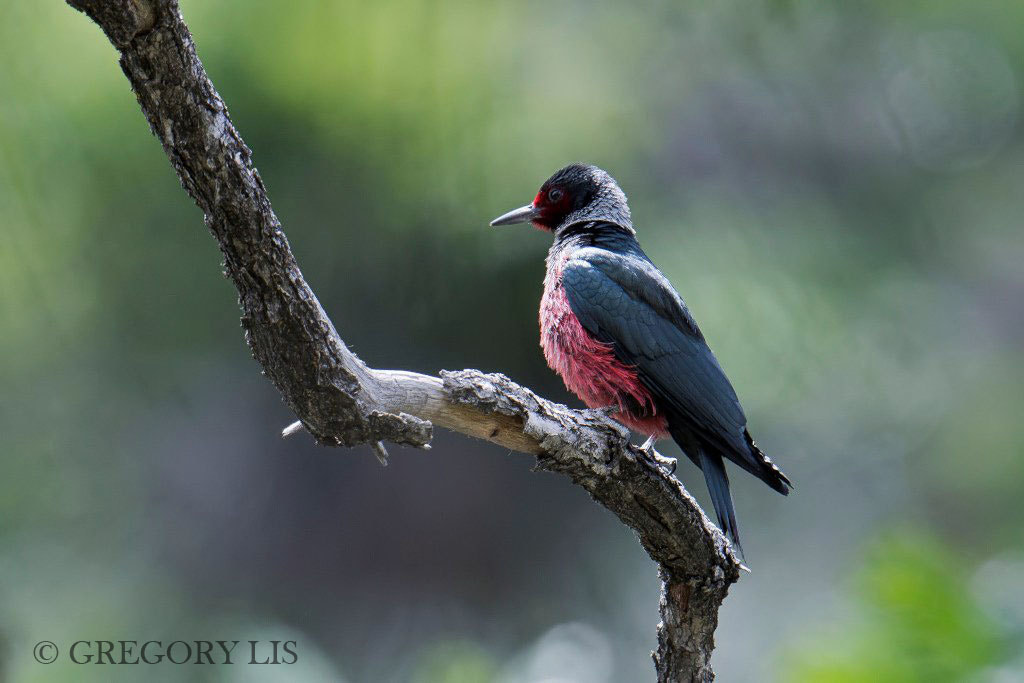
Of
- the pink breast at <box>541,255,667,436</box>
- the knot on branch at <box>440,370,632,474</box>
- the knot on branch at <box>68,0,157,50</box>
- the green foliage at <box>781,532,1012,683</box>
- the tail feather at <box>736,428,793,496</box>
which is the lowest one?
the green foliage at <box>781,532,1012,683</box>

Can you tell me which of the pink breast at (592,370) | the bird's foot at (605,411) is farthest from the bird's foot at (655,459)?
the pink breast at (592,370)

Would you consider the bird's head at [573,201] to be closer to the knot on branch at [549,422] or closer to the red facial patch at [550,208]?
the red facial patch at [550,208]

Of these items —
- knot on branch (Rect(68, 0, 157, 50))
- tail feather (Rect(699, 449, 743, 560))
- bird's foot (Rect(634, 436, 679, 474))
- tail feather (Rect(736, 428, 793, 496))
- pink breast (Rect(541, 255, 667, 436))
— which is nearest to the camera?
knot on branch (Rect(68, 0, 157, 50))

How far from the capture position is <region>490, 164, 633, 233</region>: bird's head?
165 inches

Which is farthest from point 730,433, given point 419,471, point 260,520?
point 260,520

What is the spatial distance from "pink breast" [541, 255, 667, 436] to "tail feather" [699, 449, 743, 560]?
0.64ft

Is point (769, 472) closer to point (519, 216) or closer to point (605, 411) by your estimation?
point (605, 411)

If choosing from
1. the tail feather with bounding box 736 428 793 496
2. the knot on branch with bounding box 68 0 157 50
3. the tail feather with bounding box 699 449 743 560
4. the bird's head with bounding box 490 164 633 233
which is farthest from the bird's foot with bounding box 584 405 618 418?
the knot on branch with bounding box 68 0 157 50

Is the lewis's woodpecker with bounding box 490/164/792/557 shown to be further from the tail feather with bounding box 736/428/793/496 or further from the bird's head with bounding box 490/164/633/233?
the bird's head with bounding box 490/164/633/233

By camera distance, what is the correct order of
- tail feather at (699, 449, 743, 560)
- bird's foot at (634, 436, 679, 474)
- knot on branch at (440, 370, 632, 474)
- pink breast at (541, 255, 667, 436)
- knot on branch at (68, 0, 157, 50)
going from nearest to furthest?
knot on branch at (68, 0, 157, 50), knot on branch at (440, 370, 632, 474), bird's foot at (634, 436, 679, 474), tail feather at (699, 449, 743, 560), pink breast at (541, 255, 667, 436)

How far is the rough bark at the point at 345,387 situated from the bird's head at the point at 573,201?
5.26 ft

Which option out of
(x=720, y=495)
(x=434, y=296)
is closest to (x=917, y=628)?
(x=720, y=495)

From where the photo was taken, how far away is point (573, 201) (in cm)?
428

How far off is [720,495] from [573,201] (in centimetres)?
168
